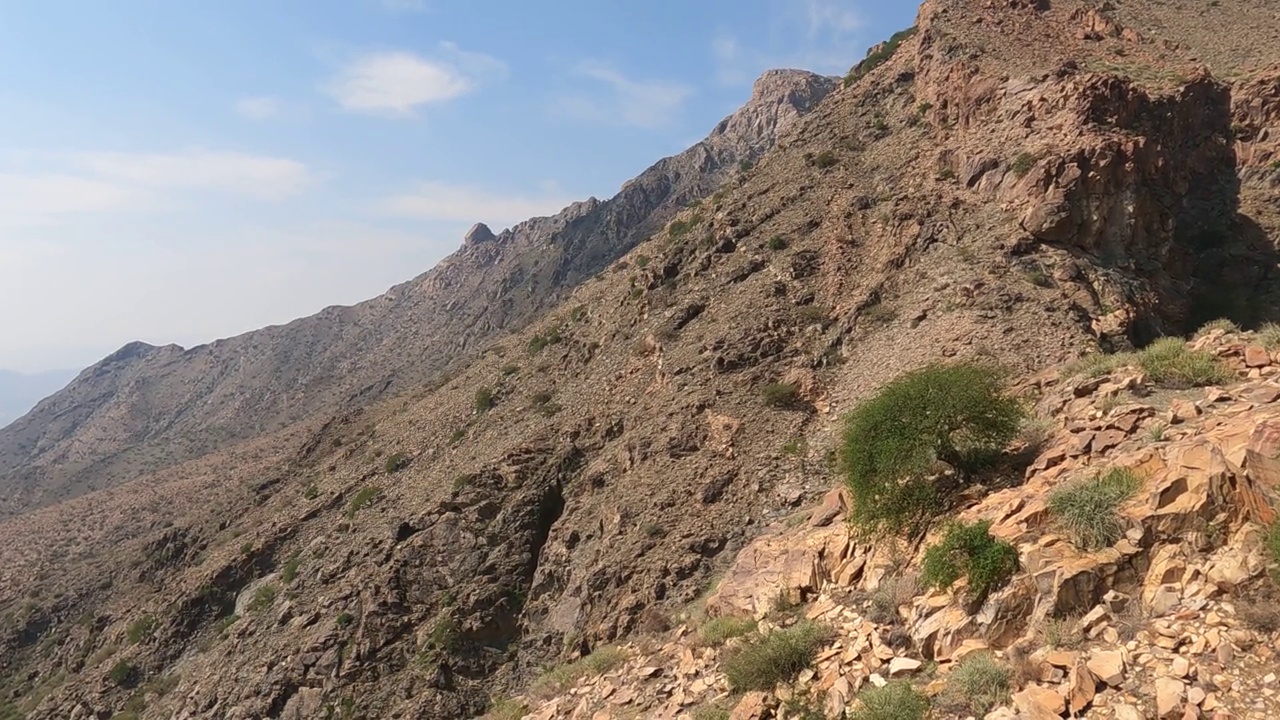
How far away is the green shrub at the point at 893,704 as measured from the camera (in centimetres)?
820

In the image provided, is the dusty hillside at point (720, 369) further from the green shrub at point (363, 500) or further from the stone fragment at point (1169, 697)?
the stone fragment at point (1169, 697)

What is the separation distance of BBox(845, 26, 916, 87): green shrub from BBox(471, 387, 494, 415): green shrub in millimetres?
27952

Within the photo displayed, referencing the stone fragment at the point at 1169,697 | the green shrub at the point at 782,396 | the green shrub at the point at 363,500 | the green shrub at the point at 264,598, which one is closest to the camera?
the stone fragment at the point at 1169,697

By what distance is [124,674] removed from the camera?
30766mm

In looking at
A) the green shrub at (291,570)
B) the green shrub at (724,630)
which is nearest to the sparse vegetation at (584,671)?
the green shrub at (724,630)

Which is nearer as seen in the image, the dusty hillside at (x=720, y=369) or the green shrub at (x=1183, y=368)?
the green shrub at (x=1183, y=368)

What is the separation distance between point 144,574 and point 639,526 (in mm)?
34271

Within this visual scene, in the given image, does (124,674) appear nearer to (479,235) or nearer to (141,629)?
(141,629)

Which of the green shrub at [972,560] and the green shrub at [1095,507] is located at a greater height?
the green shrub at [1095,507]

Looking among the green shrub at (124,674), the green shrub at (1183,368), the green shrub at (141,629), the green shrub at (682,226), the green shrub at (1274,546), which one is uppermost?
the green shrub at (682,226)

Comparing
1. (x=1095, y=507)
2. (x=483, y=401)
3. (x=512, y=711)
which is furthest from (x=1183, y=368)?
(x=483, y=401)

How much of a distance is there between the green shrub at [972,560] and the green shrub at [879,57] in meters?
39.6

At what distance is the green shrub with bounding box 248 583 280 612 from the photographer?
97.3 feet

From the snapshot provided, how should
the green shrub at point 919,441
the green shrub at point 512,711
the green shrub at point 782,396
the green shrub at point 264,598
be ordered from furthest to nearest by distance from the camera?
1. the green shrub at point 264,598
2. the green shrub at point 782,396
3. the green shrub at point 512,711
4. the green shrub at point 919,441
